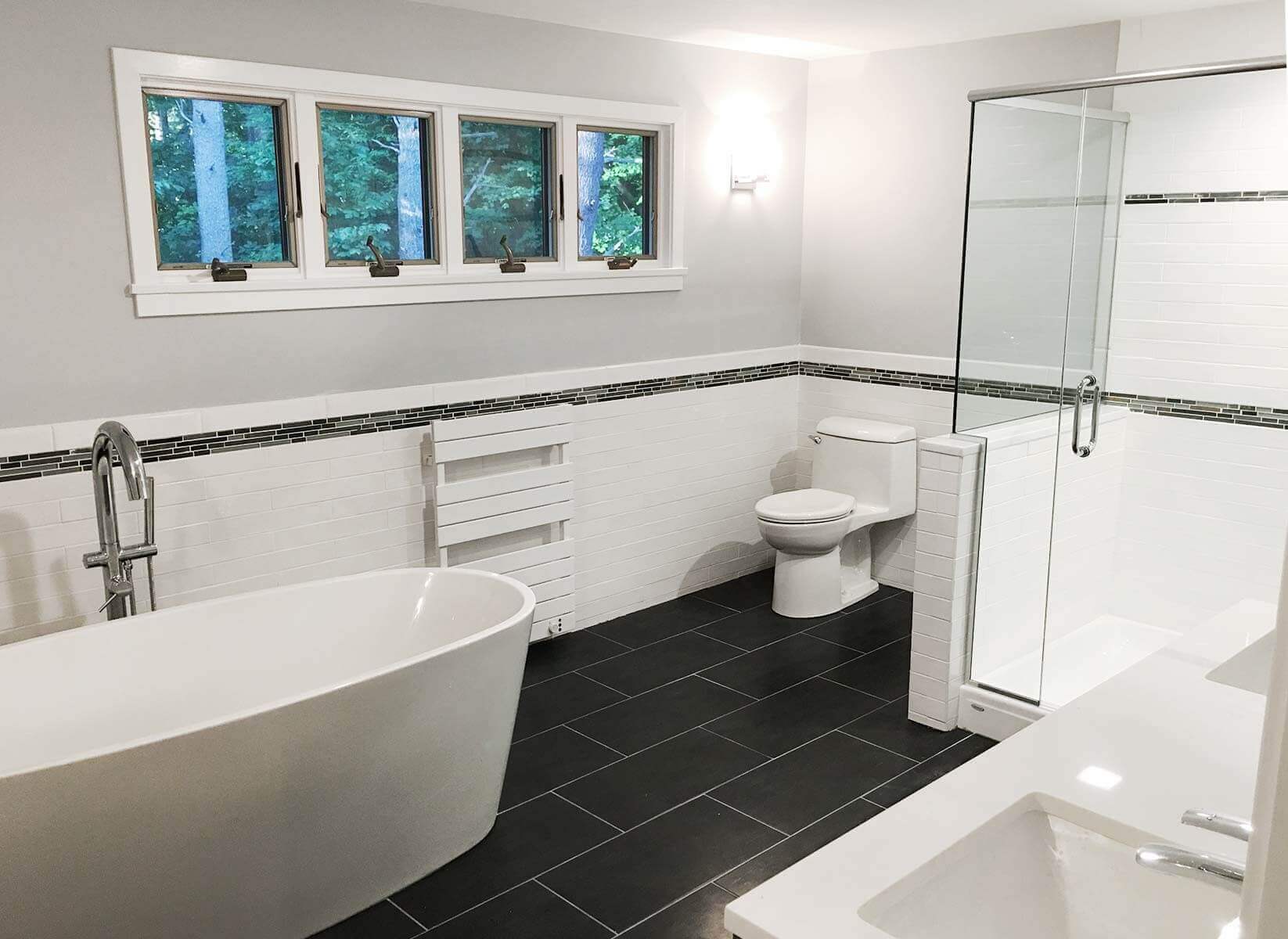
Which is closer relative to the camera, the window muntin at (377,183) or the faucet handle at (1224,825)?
the faucet handle at (1224,825)

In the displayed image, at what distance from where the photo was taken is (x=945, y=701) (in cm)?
370

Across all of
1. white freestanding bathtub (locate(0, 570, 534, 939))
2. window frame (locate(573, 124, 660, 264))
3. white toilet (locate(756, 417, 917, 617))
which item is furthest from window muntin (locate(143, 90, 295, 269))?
white toilet (locate(756, 417, 917, 617))

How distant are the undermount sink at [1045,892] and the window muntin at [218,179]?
3006 millimetres

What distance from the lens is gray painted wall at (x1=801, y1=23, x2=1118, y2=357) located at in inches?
185

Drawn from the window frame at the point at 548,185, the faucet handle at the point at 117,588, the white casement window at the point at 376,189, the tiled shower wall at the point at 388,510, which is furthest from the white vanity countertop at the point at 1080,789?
the window frame at the point at 548,185

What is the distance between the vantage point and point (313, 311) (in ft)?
12.1

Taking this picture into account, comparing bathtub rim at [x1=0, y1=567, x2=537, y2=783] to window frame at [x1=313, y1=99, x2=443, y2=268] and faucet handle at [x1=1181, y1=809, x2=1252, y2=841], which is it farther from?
faucet handle at [x1=1181, y1=809, x2=1252, y2=841]

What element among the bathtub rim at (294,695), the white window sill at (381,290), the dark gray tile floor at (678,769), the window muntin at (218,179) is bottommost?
the dark gray tile floor at (678,769)

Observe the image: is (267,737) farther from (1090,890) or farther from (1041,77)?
(1041,77)

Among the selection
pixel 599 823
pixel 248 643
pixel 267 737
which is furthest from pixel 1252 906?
pixel 248 643

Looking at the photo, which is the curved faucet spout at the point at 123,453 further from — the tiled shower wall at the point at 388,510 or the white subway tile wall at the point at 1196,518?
the white subway tile wall at the point at 1196,518

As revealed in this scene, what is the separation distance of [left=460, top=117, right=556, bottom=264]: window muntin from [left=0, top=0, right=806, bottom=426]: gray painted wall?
0.19 meters

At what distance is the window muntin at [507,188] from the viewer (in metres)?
4.17

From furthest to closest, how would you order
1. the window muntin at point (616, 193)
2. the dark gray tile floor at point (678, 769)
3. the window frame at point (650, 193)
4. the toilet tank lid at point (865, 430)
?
1. the toilet tank lid at point (865, 430)
2. the window frame at point (650, 193)
3. the window muntin at point (616, 193)
4. the dark gray tile floor at point (678, 769)
